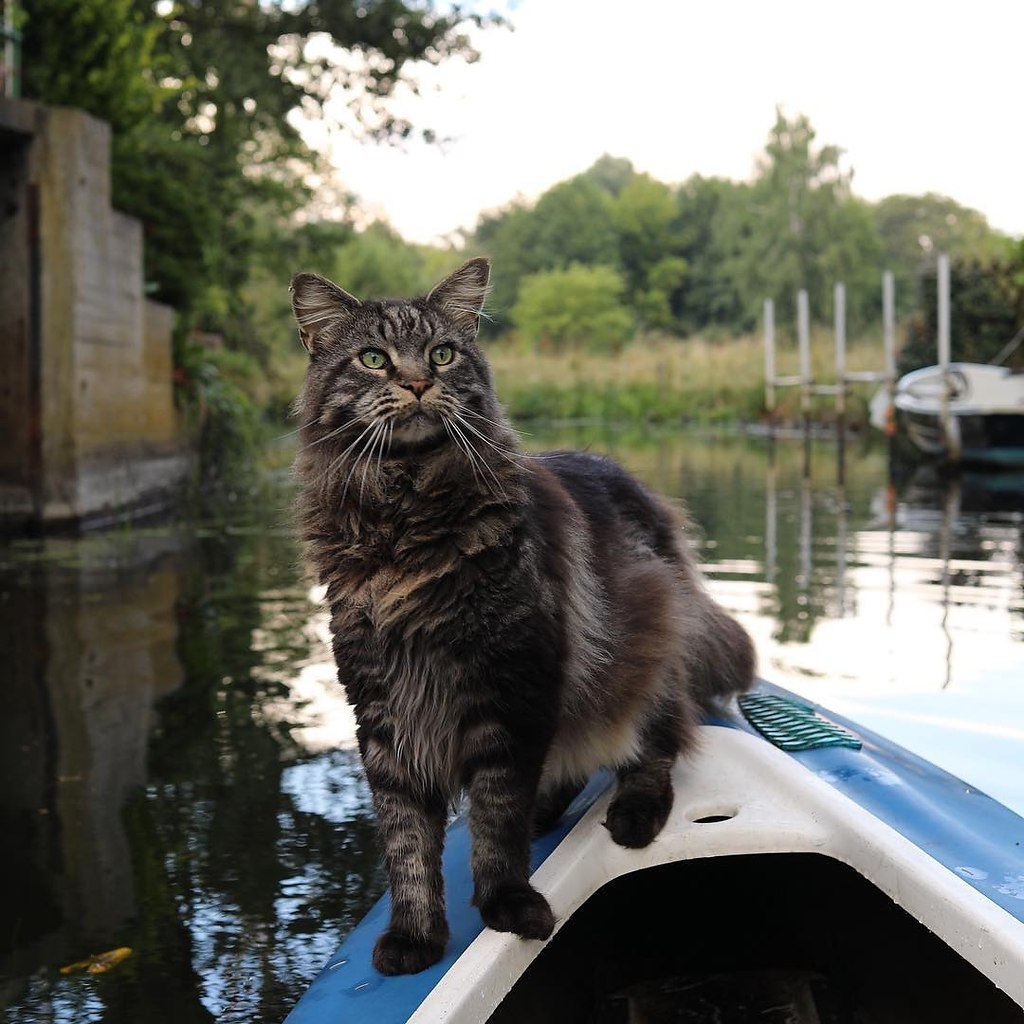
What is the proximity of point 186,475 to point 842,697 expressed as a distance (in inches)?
352

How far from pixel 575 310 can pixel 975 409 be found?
36.7 m

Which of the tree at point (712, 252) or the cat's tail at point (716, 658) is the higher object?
the tree at point (712, 252)

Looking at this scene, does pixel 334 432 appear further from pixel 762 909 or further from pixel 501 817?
pixel 762 909

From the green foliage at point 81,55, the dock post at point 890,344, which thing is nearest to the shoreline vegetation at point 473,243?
the green foliage at point 81,55

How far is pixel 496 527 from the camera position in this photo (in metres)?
2.19

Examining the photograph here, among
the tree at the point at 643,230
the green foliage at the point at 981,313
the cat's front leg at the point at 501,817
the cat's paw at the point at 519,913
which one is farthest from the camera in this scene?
the tree at the point at 643,230

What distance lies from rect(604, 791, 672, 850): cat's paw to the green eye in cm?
86

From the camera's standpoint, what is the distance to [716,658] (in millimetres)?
2949

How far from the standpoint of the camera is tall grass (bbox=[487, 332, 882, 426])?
29.5m

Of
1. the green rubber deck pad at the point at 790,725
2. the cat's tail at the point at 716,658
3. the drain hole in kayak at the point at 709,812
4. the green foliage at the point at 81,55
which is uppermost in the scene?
the green foliage at the point at 81,55

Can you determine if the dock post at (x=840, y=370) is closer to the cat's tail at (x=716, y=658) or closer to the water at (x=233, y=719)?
the water at (x=233, y=719)

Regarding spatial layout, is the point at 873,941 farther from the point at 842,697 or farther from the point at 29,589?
the point at 29,589

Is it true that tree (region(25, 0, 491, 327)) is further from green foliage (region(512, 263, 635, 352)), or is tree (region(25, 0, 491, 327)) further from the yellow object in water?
green foliage (region(512, 263, 635, 352))

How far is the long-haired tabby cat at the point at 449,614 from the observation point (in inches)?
82.6
